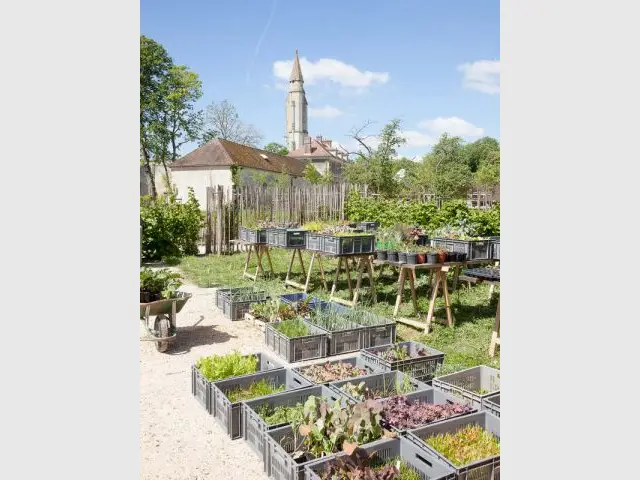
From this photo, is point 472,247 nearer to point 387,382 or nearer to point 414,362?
point 414,362

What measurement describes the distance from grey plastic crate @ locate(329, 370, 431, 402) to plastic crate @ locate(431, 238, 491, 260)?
2907 millimetres

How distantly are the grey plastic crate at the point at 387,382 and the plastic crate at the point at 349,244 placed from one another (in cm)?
290

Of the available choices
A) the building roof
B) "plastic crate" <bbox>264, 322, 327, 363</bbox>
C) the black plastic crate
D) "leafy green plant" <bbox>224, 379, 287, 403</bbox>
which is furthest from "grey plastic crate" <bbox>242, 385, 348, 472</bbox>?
the building roof

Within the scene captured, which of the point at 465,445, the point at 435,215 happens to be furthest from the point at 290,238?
the point at 465,445

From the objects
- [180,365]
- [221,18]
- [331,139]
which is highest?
[331,139]

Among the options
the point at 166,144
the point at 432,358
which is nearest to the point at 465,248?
the point at 432,358

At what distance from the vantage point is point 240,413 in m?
3.28

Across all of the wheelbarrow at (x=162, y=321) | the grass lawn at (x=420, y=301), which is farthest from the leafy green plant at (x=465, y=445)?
the wheelbarrow at (x=162, y=321)

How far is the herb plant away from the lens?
2949 mm

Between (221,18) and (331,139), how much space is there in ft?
145

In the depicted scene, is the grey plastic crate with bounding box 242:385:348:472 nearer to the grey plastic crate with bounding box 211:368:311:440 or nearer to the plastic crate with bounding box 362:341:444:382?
the grey plastic crate with bounding box 211:368:311:440

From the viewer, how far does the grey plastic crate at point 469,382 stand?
347cm

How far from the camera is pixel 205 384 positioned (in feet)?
12.2
